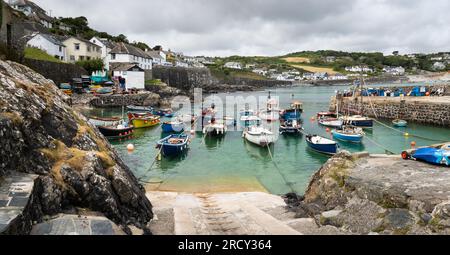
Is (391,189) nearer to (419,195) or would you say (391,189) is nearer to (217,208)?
(419,195)

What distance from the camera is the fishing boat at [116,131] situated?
36.9 m

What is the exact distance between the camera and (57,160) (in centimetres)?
1008

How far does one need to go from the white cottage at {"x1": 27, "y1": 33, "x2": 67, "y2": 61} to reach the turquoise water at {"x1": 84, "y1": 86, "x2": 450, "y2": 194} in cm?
4302

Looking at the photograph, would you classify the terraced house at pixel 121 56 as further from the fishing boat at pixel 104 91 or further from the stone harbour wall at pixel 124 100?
the stone harbour wall at pixel 124 100

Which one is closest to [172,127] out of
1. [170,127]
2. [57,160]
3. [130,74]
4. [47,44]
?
[170,127]

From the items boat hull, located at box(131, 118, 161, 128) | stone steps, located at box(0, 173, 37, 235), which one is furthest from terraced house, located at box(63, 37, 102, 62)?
stone steps, located at box(0, 173, 37, 235)

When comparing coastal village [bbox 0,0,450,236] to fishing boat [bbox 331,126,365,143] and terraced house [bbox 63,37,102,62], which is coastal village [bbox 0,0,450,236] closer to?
fishing boat [bbox 331,126,365,143]

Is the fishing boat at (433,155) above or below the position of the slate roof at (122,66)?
below

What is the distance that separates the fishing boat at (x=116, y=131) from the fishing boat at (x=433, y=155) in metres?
29.3

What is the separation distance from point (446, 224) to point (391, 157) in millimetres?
7771

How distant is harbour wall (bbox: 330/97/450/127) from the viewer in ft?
154

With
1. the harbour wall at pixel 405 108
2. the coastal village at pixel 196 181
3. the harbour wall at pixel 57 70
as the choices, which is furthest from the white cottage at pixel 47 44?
the harbour wall at pixel 405 108

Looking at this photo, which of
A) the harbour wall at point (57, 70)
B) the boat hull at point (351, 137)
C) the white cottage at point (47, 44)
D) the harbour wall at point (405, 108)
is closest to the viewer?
the boat hull at point (351, 137)

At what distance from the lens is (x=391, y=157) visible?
16.7 metres
